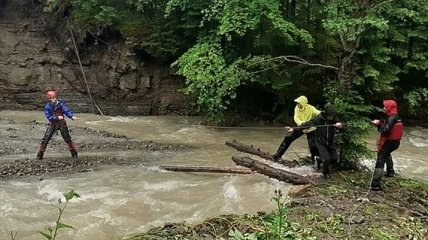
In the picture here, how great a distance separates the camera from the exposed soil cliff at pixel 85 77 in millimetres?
23469

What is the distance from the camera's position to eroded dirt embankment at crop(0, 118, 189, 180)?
12.3 m

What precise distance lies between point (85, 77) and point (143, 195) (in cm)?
1529

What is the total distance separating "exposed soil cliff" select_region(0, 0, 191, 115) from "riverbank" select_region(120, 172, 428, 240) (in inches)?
578

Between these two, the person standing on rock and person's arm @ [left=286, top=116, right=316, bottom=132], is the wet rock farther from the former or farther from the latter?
the person standing on rock

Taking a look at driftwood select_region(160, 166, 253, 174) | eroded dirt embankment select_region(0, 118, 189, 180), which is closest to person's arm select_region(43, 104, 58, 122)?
eroded dirt embankment select_region(0, 118, 189, 180)

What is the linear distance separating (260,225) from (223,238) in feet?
2.12

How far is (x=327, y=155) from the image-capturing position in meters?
10.2

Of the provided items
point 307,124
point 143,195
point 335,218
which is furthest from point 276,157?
point 335,218

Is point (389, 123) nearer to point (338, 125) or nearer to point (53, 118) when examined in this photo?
point (338, 125)

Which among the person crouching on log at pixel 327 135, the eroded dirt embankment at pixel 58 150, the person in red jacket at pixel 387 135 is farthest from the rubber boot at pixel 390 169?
the eroded dirt embankment at pixel 58 150

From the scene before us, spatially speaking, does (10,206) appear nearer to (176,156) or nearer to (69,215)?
(69,215)

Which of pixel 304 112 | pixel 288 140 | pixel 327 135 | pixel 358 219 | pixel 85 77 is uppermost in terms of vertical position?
pixel 85 77

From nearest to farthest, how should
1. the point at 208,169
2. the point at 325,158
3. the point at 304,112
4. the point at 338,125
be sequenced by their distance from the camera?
1. the point at 338,125
2. the point at 325,158
3. the point at 304,112
4. the point at 208,169

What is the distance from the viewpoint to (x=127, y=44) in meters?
23.2
